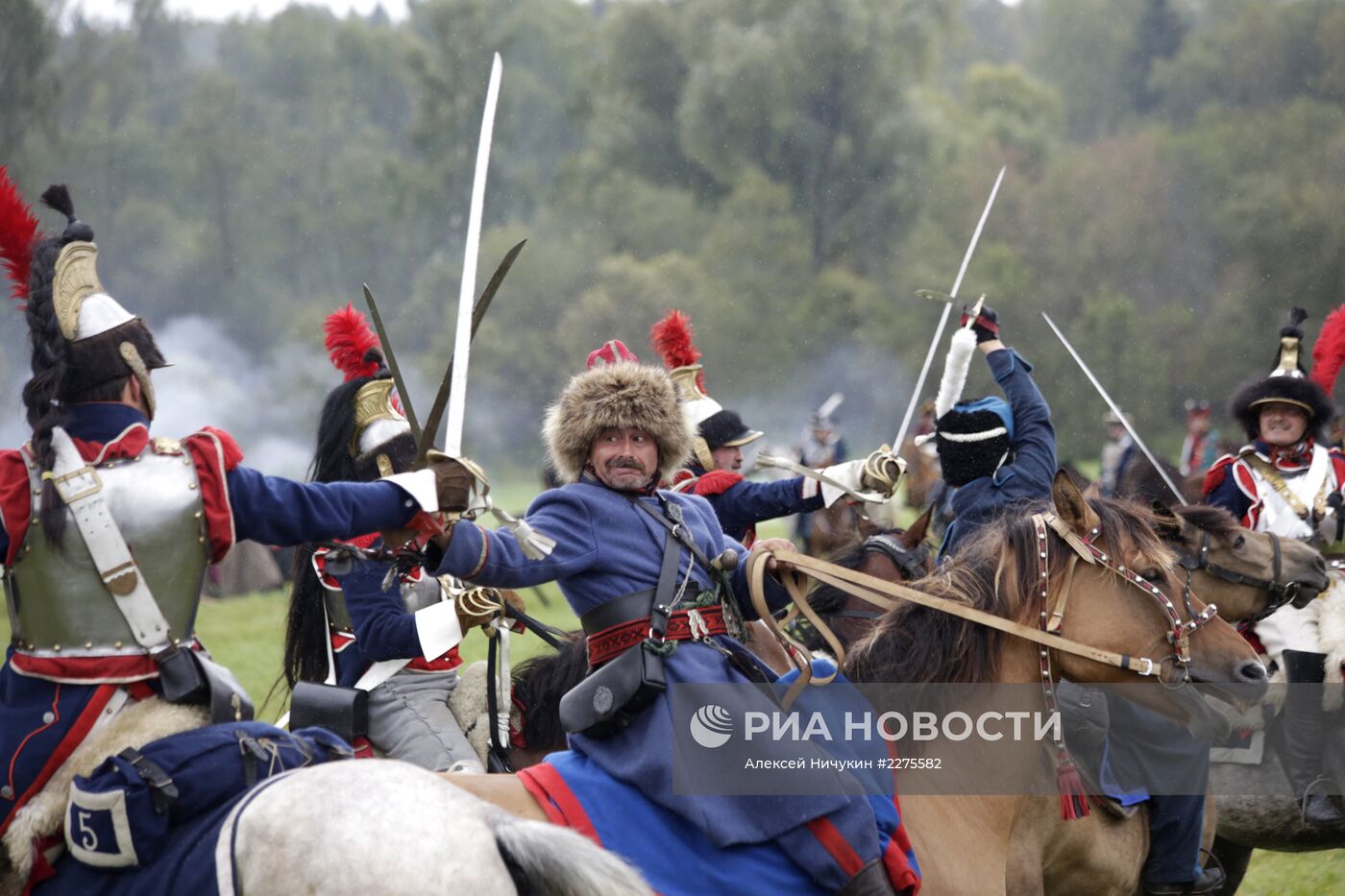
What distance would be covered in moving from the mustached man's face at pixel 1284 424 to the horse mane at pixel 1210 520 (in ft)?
6.13

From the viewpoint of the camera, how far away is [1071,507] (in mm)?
4805

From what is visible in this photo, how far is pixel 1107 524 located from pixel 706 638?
4.80 feet

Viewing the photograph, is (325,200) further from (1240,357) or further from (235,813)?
(235,813)

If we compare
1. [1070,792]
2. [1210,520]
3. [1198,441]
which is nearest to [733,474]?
[1210,520]

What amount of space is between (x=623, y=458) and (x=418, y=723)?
1.94 m

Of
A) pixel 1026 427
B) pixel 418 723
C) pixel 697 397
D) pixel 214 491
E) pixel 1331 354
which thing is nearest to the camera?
pixel 214 491

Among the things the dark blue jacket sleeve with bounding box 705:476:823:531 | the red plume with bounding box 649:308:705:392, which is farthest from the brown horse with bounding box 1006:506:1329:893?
the red plume with bounding box 649:308:705:392

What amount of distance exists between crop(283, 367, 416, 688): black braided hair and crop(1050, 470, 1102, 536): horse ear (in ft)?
9.08

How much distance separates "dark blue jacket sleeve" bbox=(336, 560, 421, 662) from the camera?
5754 millimetres

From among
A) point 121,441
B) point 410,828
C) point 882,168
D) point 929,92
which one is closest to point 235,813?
point 410,828

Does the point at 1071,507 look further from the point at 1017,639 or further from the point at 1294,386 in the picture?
the point at 1294,386

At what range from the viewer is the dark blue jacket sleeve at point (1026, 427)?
21.9ft

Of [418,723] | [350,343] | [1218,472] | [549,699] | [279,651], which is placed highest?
[1218,472]

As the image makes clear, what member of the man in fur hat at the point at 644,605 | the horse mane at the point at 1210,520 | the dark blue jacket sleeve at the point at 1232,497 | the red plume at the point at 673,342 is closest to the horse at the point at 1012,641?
the man in fur hat at the point at 644,605
